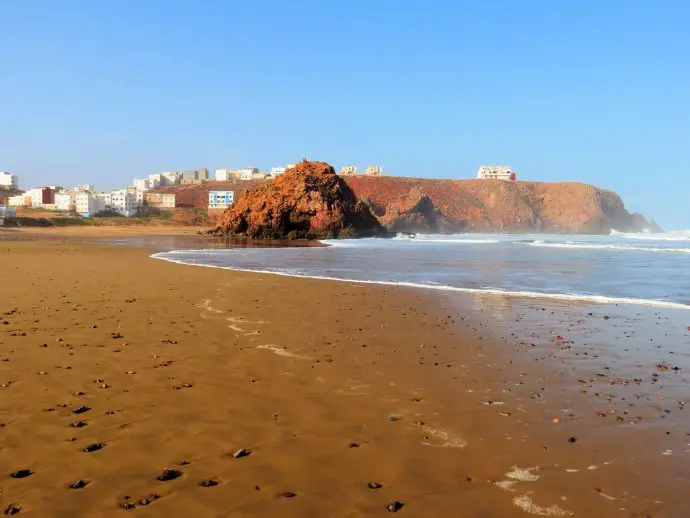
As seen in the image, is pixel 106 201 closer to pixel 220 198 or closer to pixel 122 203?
pixel 122 203

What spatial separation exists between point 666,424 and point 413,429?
2573 mm

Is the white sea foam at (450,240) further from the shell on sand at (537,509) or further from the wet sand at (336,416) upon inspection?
the shell on sand at (537,509)

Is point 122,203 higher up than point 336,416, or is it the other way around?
point 122,203

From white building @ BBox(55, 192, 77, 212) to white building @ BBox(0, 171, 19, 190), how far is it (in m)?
62.7

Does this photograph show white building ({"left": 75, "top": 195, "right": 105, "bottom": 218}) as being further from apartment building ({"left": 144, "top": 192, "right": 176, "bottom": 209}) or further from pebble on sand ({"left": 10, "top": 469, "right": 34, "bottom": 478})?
pebble on sand ({"left": 10, "top": 469, "right": 34, "bottom": 478})

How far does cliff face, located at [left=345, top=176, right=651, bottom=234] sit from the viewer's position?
468ft

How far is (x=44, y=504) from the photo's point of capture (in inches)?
133

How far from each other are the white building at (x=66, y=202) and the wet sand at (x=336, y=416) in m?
116

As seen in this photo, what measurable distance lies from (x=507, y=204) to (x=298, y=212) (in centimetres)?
10104

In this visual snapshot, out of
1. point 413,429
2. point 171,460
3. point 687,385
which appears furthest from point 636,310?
point 171,460

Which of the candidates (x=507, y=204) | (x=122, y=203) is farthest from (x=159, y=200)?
(x=507, y=204)

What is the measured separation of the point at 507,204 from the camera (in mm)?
154875

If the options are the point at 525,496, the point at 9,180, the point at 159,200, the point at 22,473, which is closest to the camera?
the point at 525,496

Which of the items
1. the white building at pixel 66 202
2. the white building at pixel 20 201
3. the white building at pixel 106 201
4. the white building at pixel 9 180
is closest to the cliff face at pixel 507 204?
the white building at pixel 106 201
